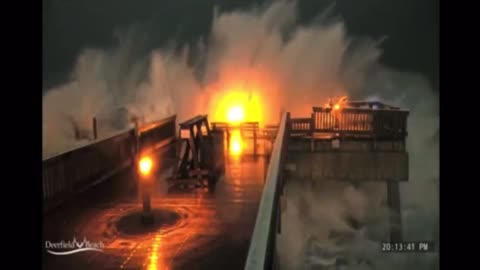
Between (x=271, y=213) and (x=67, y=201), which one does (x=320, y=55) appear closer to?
(x=271, y=213)

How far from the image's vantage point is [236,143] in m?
5.29

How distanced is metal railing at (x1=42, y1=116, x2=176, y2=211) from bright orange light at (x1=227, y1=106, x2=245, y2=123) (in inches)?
18.7

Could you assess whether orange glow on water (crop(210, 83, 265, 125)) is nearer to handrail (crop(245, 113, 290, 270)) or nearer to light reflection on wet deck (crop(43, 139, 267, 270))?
handrail (crop(245, 113, 290, 270))

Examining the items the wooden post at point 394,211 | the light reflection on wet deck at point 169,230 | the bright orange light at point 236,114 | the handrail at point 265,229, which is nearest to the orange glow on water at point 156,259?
the light reflection on wet deck at point 169,230

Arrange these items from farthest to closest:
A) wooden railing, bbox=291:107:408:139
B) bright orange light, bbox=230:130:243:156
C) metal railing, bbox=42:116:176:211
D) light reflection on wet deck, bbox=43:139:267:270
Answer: bright orange light, bbox=230:130:243:156, metal railing, bbox=42:116:176:211, wooden railing, bbox=291:107:408:139, light reflection on wet deck, bbox=43:139:267:270

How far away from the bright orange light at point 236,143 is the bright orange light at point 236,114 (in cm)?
35

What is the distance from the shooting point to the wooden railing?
12.6 feet

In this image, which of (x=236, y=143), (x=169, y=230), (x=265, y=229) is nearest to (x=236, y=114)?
(x=169, y=230)

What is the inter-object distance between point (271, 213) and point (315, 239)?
129 centimetres

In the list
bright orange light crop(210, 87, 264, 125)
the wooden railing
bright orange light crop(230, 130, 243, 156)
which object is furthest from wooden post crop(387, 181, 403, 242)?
Answer: bright orange light crop(230, 130, 243, 156)

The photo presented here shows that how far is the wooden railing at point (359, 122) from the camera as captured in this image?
3828 mm

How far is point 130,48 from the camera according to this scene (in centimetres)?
374

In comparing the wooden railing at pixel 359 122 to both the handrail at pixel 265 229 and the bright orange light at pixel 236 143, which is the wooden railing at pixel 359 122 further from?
the bright orange light at pixel 236 143
